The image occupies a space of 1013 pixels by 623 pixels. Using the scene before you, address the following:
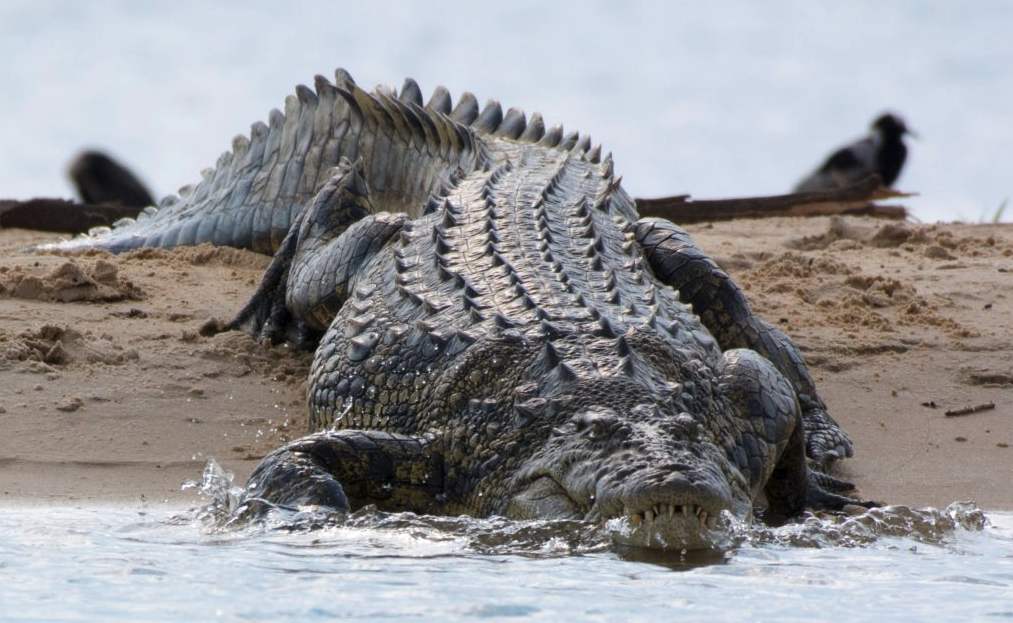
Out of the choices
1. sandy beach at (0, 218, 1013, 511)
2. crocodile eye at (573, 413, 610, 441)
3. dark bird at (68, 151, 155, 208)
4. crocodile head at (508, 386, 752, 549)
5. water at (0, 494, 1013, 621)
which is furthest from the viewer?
dark bird at (68, 151, 155, 208)

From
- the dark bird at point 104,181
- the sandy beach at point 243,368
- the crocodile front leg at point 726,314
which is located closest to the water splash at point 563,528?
the sandy beach at point 243,368

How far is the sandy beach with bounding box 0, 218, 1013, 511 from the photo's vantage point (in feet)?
17.8

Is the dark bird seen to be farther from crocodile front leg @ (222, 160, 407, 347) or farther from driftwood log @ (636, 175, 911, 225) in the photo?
crocodile front leg @ (222, 160, 407, 347)

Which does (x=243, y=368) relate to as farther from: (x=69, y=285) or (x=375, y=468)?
(x=375, y=468)

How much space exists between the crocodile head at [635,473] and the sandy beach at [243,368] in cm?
131

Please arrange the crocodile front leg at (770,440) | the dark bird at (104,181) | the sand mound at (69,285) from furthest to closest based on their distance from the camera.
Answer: the dark bird at (104,181) < the sand mound at (69,285) < the crocodile front leg at (770,440)

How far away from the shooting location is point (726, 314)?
609 centimetres

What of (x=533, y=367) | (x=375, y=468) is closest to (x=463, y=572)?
(x=375, y=468)

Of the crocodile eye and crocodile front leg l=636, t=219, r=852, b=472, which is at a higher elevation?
crocodile front leg l=636, t=219, r=852, b=472

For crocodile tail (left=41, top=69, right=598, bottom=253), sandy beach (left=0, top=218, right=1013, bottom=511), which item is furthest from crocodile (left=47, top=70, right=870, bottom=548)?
crocodile tail (left=41, top=69, right=598, bottom=253)

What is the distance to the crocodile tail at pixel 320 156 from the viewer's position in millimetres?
7984

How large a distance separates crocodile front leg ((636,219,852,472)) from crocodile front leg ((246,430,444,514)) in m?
1.83

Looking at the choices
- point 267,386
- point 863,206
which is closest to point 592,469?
point 267,386

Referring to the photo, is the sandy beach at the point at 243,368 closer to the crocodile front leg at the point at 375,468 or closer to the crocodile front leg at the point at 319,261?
the crocodile front leg at the point at 319,261
